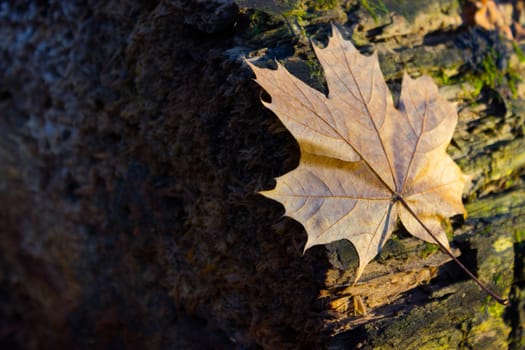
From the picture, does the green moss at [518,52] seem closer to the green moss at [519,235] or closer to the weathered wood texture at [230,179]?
the weathered wood texture at [230,179]

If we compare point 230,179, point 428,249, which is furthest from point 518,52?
point 230,179

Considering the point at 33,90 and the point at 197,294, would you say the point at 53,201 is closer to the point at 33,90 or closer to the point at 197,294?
the point at 33,90

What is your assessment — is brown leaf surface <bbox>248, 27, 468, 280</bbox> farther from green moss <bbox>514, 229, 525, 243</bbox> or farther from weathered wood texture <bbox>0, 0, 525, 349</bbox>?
green moss <bbox>514, 229, 525, 243</bbox>

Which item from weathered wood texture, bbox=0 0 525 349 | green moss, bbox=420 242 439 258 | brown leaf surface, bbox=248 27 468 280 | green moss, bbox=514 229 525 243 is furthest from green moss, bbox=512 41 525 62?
green moss, bbox=420 242 439 258

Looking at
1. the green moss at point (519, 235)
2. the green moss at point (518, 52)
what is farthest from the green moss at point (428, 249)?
the green moss at point (518, 52)

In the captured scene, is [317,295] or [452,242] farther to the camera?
[452,242]

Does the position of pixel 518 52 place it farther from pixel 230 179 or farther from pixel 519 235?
pixel 230 179

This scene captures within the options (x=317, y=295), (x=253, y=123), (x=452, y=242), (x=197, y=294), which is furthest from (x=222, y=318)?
(x=452, y=242)
